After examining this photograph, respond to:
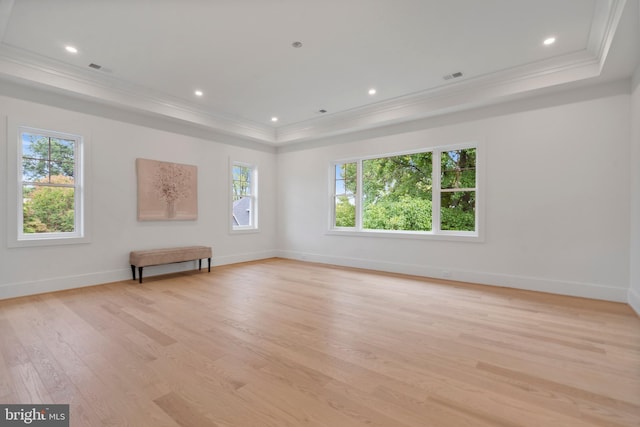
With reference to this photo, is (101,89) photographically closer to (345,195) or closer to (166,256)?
(166,256)

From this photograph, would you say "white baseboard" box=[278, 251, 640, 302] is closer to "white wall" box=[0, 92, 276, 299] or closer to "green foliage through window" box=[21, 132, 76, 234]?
"white wall" box=[0, 92, 276, 299]

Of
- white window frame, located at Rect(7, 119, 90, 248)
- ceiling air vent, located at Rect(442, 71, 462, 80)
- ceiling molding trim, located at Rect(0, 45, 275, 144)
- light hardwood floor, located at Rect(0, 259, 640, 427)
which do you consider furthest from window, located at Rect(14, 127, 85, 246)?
ceiling air vent, located at Rect(442, 71, 462, 80)

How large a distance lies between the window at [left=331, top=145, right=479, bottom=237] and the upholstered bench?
9.21ft

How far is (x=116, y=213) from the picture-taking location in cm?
461

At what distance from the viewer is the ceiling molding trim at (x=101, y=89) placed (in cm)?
354

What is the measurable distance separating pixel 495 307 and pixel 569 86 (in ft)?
10.2

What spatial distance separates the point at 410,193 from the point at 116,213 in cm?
514

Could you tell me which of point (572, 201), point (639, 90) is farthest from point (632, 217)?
point (639, 90)

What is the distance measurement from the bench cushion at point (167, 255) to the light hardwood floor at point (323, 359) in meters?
0.80

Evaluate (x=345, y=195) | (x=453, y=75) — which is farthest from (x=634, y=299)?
(x=345, y=195)

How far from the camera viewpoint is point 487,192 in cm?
448

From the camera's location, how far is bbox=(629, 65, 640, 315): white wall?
3.24m

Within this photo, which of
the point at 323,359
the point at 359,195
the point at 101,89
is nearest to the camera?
the point at 323,359

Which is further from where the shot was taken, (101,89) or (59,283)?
(101,89)
